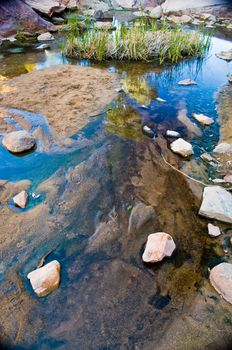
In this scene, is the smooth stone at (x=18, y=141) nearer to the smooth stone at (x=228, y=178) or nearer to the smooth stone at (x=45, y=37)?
Result: the smooth stone at (x=228, y=178)

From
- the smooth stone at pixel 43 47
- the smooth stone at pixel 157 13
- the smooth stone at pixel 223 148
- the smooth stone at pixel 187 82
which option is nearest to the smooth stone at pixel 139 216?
the smooth stone at pixel 223 148

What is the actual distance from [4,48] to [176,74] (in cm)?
383

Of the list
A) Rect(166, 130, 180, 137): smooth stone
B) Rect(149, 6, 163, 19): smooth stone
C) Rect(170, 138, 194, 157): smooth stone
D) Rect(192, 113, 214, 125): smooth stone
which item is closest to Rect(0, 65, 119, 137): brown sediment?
Rect(166, 130, 180, 137): smooth stone

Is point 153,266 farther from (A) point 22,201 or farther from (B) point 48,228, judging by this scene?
(A) point 22,201

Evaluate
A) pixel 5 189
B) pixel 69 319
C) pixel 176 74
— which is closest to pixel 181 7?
pixel 176 74

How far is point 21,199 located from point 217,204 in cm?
154

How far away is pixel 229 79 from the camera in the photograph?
4.69 meters

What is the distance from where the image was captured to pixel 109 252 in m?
1.87

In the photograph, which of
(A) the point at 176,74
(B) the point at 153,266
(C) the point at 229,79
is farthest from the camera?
(A) the point at 176,74

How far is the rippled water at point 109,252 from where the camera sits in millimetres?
1470

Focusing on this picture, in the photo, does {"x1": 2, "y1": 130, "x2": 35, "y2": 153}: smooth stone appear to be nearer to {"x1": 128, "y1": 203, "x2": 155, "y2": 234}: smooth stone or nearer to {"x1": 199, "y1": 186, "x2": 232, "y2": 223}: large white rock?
{"x1": 128, "y1": 203, "x2": 155, "y2": 234}: smooth stone

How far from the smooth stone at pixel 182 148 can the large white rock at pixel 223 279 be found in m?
1.35

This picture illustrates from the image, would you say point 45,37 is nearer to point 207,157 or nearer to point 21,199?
point 207,157

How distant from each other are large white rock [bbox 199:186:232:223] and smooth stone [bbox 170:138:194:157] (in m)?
0.62
